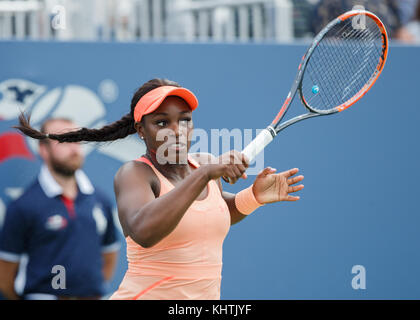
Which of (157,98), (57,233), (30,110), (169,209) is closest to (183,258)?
(169,209)

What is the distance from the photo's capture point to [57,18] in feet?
14.5

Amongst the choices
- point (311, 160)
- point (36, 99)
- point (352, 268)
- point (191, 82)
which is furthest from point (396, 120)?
point (36, 99)

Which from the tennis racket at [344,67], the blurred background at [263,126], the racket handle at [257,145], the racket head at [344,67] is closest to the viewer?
the racket handle at [257,145]

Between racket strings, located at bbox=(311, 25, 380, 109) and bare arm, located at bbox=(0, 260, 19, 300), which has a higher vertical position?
racket strings, located at bbox=(311, 25, 380, 109)

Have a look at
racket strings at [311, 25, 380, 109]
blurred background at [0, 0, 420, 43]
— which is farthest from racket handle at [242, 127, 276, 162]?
blurred background at [0, 0, 420, 43]

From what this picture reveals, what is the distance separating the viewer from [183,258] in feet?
8.06

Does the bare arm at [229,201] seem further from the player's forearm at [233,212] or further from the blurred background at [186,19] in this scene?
the blurred background at [186,19]

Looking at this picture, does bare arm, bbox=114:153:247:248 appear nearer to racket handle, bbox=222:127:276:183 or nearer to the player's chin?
racket handle, bbox=222:127:276:183

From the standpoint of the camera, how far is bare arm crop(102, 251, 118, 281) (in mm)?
4066

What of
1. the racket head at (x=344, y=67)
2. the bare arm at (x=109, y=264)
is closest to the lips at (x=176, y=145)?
the racket head at (x=344, y=67)

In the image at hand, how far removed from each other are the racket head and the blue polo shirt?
152 centimetres

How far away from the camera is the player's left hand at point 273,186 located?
2.68 metres

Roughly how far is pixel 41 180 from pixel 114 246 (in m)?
0.60

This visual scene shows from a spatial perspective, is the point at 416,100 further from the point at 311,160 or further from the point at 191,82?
the point at 191,82
